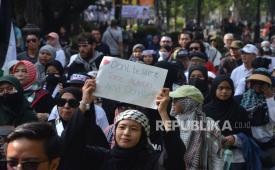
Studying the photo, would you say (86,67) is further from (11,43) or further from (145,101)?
(145,101)

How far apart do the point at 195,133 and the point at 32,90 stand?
7.40 feet

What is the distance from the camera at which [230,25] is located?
1225 inches

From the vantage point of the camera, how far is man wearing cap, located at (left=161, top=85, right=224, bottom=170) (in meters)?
5.80

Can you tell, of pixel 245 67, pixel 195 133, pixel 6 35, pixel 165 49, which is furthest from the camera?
pixel 165 49

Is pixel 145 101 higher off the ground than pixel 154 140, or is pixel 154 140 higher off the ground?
pixel 145 101

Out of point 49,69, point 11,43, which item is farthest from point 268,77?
point 11,43

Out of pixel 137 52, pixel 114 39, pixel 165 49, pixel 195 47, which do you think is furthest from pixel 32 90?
pixel 114 39

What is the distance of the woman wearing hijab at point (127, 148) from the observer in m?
4.54

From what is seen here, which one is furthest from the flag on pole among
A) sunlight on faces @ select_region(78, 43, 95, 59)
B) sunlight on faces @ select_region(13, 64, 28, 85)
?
sunlight on faces @ select_region(13, 64, 28, 85)

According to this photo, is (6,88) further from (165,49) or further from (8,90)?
(165,49)

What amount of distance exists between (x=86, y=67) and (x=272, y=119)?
3.50 meters

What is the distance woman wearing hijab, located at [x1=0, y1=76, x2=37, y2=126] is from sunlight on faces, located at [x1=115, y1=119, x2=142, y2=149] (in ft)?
3.59

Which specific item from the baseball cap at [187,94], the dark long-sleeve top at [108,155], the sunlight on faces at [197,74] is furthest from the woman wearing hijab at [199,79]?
the dark long-sleeve top at [108,155]

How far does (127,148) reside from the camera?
466 cm
